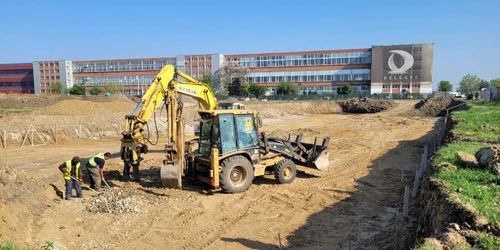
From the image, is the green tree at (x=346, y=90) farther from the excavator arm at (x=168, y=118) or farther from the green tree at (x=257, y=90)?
the excavator arm at (x=168, y=118)

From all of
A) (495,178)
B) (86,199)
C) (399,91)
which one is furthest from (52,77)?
(495,178)

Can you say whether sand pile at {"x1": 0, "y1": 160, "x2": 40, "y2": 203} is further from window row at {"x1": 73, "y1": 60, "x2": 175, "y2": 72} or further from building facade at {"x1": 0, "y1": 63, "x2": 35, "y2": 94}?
building facade at {"x1": 0, "y1": 63, "x2": 35, "y2": 94}

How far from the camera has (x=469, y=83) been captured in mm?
75562

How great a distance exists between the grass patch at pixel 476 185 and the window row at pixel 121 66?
78.4 m

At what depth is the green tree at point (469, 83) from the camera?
74.3 m

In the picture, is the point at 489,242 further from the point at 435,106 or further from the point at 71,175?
the point at 435,106

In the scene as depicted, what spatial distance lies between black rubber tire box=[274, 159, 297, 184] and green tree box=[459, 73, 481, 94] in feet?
255

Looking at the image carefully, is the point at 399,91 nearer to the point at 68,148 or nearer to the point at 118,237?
the point at 68,148

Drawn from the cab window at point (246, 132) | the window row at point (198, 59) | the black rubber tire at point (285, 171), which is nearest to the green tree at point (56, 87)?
the window row at point (198, 59)

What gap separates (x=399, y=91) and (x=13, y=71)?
310 feet

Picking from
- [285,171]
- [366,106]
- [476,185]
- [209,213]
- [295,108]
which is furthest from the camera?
[366,106]

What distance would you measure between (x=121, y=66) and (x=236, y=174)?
3194 inches

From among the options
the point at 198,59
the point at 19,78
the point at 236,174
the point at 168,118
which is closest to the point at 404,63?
the point at 198,59

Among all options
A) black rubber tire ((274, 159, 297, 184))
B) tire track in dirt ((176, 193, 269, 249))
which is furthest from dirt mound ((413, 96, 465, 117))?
tire track in dirt ((176, 193, 269, 249))
